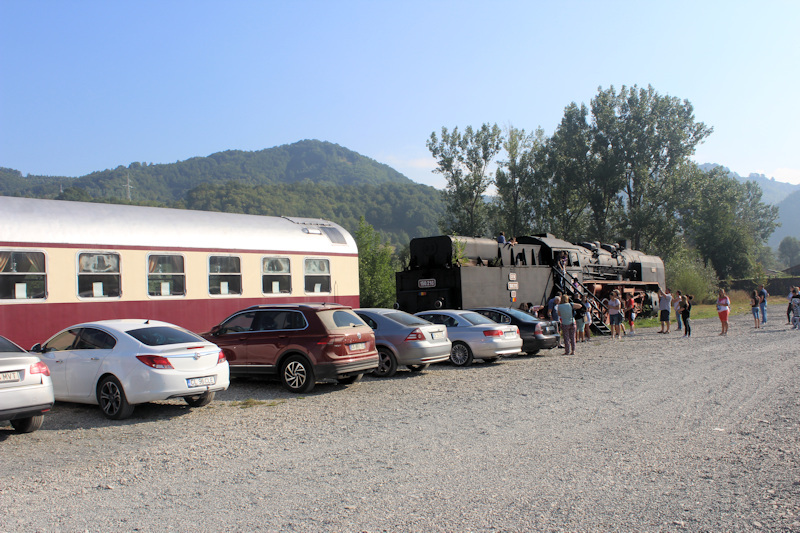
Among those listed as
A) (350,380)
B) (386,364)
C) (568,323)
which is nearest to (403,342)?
(386,364)

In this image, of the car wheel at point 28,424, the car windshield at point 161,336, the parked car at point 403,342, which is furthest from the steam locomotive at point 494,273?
the car wheel at point 28,424

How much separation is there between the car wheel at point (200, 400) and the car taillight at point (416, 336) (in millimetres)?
4530

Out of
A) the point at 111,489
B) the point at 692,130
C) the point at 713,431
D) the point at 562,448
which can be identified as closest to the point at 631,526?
the point at 562,448

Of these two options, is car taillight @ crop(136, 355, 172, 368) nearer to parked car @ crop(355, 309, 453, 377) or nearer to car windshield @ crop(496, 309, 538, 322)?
parked car @ crop(355, 309, 453, 377)

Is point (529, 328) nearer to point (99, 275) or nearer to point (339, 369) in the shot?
point (339, 369)

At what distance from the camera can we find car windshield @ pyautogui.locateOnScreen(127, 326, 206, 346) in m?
9.43

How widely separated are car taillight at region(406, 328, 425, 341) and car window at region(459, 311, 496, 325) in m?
2.65

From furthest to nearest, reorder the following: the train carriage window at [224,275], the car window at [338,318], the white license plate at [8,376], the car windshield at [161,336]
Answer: the train carriage window at [224,275]
the car window at [338,318]
the car windshield at [161,336]
the white license plate at [8,376]

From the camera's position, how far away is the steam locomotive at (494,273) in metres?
19.2

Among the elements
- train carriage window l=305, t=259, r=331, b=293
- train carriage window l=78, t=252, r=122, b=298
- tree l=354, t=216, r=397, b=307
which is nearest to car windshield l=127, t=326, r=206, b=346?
train carriage window l=78, t=252, r=122, b=298

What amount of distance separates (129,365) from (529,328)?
11.0 metres

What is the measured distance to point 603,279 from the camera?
28.6 m

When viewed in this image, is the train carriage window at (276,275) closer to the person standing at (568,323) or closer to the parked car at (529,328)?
the parked car at (529,328)

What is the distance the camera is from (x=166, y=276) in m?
14.2
